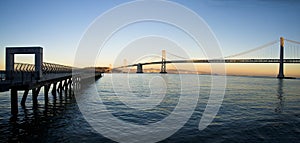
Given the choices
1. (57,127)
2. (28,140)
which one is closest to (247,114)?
(57,127)

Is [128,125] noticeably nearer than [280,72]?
Yes

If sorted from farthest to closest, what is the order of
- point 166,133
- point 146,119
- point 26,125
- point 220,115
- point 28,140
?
point 220,115, point 146,119, point 26,125, point 166,133, point 28,140

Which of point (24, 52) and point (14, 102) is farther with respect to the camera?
point (24, 52)

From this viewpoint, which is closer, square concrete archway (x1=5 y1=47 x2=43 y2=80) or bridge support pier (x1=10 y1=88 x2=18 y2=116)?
bridge support pier (x1=10 y1=88 x2=18 y2=116)

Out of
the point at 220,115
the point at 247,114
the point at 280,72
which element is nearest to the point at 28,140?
the point at 220,115

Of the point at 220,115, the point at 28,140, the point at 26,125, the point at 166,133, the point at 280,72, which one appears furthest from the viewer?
the point at 280,72

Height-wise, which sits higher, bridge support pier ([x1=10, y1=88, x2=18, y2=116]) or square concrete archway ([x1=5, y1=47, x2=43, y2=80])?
square concrete archway ([x1=5, y1=47, x2=43, y2=80])

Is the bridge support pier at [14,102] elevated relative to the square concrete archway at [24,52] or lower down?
lower down

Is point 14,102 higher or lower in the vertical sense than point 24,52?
lower

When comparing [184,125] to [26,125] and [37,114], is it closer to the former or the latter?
[26,125]

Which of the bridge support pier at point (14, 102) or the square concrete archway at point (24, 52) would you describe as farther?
the square concrete archway at point (24, 52)
